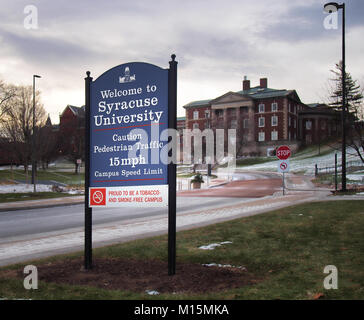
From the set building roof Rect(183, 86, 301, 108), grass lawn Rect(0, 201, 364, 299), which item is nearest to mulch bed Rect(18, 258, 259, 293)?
grass lawn Rect(0, 201, 364, 299)

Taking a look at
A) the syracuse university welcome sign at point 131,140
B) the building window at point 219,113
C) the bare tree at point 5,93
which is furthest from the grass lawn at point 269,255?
the building window at point 219,113

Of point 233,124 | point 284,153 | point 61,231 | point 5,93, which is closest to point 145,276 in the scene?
point 61,231

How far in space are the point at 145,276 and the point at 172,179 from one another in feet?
4.84

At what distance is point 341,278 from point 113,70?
4.72 m

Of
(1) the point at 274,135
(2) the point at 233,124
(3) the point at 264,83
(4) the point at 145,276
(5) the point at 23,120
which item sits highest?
(3) the point at 264,83

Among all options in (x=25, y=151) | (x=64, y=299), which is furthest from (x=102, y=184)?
(x=25, y=151)

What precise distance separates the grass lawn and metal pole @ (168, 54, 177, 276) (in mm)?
969

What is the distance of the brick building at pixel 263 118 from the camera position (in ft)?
269

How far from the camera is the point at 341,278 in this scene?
5207mm

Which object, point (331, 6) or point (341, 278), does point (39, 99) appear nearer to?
point (331, 6)

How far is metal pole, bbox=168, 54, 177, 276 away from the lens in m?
5.57

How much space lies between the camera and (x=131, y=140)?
615 centimetres

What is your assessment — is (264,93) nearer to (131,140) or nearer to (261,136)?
(261,136)

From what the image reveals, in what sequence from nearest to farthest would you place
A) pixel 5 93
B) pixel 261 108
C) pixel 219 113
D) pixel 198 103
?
1. pixel 5 93
2. pixel 261 108
3. pixel 219 113
4. pixel 198 103
